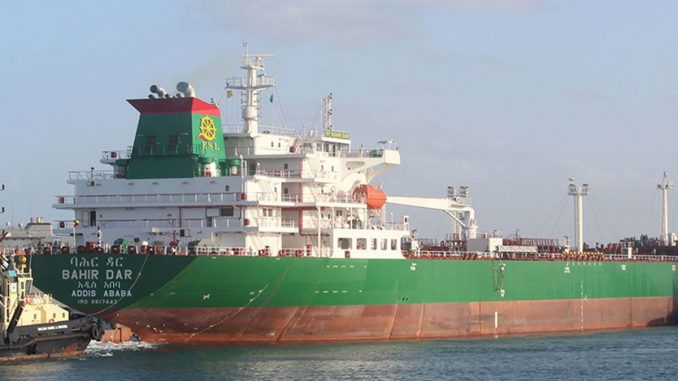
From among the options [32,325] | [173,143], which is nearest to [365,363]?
[32,325]

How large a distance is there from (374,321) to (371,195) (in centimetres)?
490

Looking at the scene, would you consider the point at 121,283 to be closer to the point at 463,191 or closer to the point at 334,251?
the point at 334,251

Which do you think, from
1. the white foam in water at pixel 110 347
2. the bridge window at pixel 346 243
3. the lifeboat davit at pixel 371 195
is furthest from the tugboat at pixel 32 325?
the lifeboat davit at pixel 371 195

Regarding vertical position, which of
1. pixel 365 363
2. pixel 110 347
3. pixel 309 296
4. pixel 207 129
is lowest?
pixel 365 363

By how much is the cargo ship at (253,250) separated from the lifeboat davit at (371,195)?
0.05 meters

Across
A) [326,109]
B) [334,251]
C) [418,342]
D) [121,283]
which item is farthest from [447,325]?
[121,283]

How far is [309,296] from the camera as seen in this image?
43.3 m

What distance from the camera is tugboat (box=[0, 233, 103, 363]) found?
37625 mm

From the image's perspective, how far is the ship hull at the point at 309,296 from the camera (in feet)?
134

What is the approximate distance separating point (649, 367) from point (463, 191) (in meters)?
19.1

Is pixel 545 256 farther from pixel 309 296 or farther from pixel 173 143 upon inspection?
pixel 173 143

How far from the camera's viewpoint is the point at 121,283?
4081cm

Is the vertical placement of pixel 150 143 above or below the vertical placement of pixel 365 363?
above

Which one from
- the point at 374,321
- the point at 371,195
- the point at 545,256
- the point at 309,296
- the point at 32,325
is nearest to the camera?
the point at 32,325
